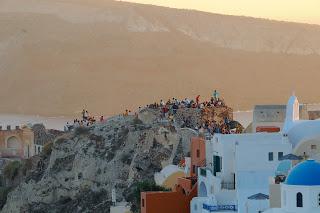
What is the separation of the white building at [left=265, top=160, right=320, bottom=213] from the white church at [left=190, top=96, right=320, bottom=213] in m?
5.62

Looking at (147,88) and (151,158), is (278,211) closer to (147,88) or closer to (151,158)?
(151,158)

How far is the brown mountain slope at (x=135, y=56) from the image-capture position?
A: 143125mm

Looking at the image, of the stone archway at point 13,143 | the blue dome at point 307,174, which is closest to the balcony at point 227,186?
the blue dome at point 307,174

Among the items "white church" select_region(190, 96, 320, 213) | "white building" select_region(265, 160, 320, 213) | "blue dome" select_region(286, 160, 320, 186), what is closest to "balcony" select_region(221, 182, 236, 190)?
"white church" select_region(190, 96, 320, 213)

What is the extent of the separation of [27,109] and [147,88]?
11531mm

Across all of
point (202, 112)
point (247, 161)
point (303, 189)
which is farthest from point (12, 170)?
point (303, 189)

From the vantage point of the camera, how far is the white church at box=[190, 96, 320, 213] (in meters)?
33.1

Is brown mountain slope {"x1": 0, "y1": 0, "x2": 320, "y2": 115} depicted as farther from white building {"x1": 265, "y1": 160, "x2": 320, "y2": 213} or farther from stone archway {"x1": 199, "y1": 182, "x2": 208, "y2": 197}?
white building {"x1": 265, "y1": 160, "x2": 320, "y2": 213}

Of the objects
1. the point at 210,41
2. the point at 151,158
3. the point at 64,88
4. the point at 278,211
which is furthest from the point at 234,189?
the point at 210,41

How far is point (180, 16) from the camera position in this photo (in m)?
175

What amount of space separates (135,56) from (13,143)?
9109 centimetres

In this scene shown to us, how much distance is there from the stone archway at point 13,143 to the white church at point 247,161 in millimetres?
32707

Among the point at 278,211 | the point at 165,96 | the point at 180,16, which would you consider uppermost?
the point at 180,16

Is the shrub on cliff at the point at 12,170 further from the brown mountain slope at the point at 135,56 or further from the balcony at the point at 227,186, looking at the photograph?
the brown mountain slope at the point at 135,56
